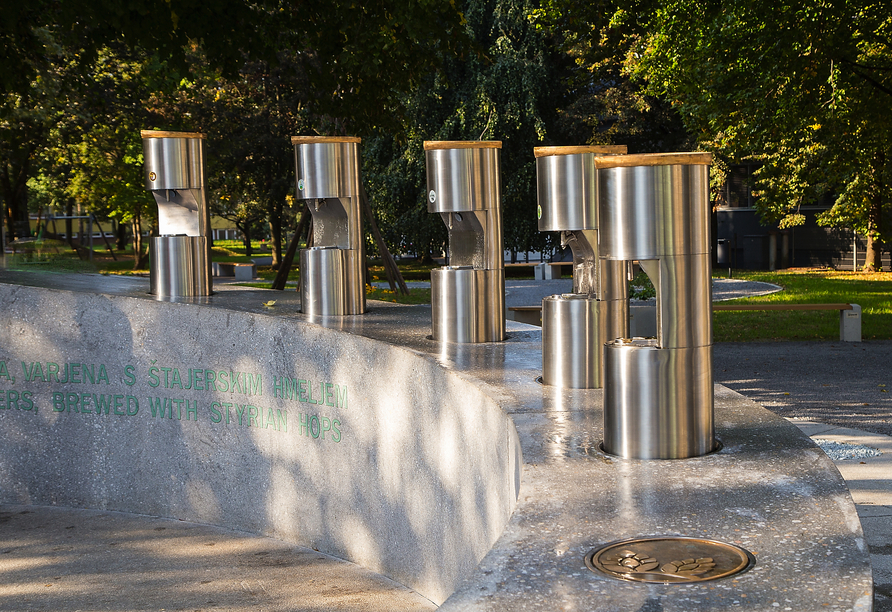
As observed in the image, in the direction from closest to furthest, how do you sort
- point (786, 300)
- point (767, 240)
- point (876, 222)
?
point (786, 300), point (876, 222), point (767, 240)

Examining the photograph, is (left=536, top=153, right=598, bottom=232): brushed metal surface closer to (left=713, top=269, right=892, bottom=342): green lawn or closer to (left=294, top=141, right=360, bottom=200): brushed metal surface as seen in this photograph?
(left=294, top=141, right=360, bottom=200): brushed metal surface

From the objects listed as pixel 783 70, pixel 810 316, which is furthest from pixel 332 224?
pixel 810 316

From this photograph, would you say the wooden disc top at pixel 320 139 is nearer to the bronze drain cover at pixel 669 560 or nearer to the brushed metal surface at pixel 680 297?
the brushed metal surface at pixel 680 297

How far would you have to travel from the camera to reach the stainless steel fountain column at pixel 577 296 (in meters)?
4.01

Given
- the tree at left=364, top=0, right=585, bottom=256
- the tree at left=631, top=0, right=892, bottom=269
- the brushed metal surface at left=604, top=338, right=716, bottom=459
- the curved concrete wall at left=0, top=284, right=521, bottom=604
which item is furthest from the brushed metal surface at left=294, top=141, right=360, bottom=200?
the tree at left=364, top=0, right=585, bottom=256

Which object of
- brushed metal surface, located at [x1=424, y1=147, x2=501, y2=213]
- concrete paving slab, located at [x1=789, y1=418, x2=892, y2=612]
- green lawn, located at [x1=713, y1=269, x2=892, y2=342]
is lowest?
concrete paving slab, located at [x1=789, y1=418, x2=892, y2=612]

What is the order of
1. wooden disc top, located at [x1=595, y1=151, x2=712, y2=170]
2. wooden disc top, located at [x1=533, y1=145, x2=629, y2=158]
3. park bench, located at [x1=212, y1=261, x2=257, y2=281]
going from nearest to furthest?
wooden disc top, located at [x1=595, y1=151, x2=712, y2=170] < wooden disc top, located at [x1=533, y1=145, x2=629, y2=158] < park bench, located at [x1=212, y1=261, x2=257, y2=281]

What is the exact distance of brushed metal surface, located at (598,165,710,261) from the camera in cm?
287

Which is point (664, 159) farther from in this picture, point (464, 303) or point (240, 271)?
point (240, 271)

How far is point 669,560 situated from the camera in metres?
2.02

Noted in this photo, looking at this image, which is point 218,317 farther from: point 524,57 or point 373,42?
point 524,57

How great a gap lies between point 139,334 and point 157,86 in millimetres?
4548

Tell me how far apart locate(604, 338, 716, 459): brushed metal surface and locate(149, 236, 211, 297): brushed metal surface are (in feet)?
15.8

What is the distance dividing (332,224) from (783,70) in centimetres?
865
